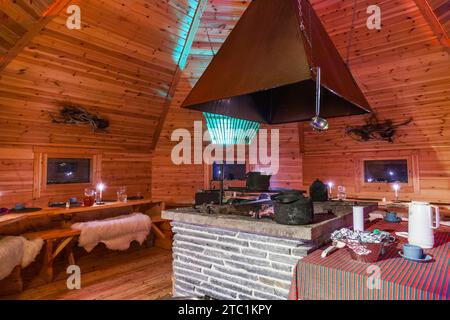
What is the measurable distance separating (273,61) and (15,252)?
133 inches

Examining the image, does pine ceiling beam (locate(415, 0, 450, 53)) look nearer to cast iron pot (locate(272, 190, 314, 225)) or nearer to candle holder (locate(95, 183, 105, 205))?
cast iron pot (locate(272, 190, 314, 225))

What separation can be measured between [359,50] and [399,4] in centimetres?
72

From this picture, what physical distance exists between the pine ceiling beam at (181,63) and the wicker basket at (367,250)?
353 cm

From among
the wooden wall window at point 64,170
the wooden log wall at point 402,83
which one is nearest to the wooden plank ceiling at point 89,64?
the wooden wall window at point 64,170

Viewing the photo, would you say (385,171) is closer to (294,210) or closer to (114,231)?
(294,210)

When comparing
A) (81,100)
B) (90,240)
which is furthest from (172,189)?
(81,100)

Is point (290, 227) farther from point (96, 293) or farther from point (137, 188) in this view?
point (137, 188)

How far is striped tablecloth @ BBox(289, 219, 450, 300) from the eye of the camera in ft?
3.89

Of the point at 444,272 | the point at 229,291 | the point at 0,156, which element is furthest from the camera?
the point at 0,156

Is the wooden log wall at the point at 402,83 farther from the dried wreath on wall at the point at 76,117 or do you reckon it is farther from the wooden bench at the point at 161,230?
the dried wreath on wall at the point at 76,117

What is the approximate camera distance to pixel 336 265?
146cm

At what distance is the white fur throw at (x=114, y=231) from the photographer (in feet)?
12.3

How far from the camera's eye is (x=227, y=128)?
3062 mm

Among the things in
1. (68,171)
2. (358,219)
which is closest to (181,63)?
(68,171)
